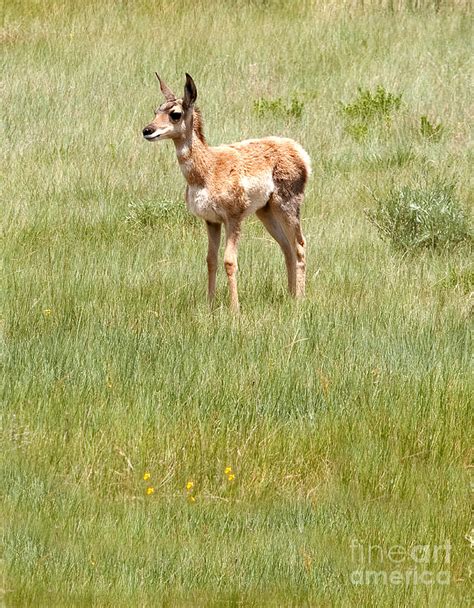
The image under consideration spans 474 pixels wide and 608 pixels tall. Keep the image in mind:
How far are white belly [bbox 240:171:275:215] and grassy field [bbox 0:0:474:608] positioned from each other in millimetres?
735

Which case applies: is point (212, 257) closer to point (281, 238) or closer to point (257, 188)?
point (257, 188)

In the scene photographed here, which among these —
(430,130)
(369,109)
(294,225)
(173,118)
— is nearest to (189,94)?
(173,118)

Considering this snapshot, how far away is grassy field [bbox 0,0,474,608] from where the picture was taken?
6258mm

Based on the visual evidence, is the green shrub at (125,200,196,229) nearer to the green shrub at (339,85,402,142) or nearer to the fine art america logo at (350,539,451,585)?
the green shrub at (339,85,402,142)

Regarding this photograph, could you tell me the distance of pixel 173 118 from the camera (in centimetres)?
1059

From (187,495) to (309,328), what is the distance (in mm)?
2560

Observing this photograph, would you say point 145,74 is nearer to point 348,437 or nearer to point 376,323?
point 376,323

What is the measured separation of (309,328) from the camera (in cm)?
930

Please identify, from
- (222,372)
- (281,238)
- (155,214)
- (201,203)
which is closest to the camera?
(222,372)

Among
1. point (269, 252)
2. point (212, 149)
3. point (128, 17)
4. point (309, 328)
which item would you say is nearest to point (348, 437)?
point (309, 328)

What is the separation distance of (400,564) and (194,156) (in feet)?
16.8

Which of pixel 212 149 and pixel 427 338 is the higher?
pixel 212 149

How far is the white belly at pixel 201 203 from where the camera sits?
1056 cm

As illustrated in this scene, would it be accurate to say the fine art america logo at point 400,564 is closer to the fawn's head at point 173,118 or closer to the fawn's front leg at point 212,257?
the fawn's front leg at point 212,257
